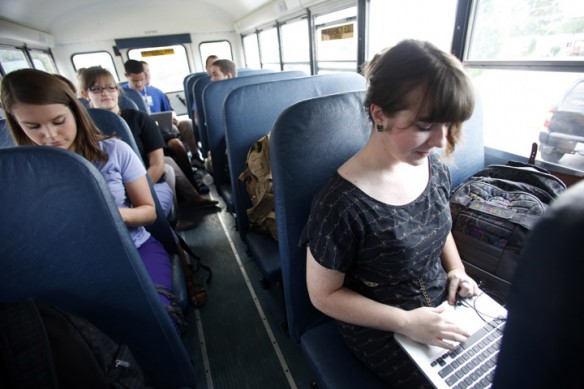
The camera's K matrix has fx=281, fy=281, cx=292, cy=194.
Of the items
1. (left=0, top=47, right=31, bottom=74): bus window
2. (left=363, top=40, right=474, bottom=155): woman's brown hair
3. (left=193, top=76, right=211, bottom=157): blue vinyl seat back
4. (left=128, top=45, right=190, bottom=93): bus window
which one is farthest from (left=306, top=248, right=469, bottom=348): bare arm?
(left=128, top=45, right=190, bottom=93): bus window

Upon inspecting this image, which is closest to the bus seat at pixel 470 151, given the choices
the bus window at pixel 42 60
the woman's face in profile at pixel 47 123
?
the woman's face in profile at pixel 47 123

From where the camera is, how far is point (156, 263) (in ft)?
4.72

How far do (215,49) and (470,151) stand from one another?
10.2m

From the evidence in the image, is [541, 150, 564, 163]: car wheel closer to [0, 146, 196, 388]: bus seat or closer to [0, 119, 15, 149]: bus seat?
[0, 146, 196, 388]: bus seat

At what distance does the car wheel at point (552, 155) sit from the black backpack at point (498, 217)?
495 mm

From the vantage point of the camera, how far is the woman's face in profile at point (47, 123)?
120 cm

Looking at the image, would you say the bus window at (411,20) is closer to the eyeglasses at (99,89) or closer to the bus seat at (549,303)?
the bus seat at (549,303)

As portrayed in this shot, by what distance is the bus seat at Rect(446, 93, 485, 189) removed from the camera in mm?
1564

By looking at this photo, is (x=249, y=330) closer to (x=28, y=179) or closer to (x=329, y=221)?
(x=329, y=221)

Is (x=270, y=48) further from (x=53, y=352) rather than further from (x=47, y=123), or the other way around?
(x=53, y=352)

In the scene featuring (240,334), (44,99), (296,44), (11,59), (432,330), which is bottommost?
(240,334)

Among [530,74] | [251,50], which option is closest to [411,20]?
[530,74]

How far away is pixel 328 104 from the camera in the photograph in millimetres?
1013

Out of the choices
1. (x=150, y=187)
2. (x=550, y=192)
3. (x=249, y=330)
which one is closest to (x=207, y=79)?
(x=150, y=187)
